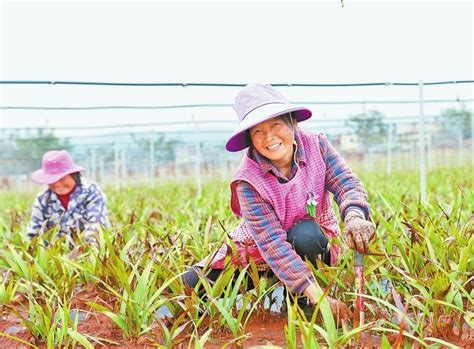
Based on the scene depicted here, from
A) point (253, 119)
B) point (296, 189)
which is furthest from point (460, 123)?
point (253, 119)

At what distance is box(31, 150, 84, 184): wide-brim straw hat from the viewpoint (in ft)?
12.3

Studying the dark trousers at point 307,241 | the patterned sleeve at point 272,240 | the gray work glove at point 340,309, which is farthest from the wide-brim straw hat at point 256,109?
the gray work glove at point 340,309

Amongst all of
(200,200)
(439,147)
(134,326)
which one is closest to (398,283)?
(134,326)

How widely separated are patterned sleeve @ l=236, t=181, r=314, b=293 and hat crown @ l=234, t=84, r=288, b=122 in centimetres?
28

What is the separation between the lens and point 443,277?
2.04 meters

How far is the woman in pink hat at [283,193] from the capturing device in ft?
7.11

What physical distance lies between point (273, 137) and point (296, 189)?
24 cm

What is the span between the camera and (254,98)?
2.21 meters

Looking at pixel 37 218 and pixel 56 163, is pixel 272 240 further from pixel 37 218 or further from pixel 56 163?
pixel 37 218

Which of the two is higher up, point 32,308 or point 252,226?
point 252,226

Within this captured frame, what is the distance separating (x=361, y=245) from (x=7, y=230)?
258 centimetres

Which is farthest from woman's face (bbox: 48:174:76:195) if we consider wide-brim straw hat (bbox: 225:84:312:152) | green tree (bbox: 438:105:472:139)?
green tree (bbox: 438:105:472:139)

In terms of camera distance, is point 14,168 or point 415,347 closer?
point 415,347

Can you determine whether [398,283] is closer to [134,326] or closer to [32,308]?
[134,326]
